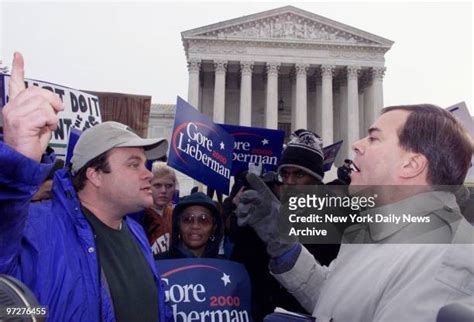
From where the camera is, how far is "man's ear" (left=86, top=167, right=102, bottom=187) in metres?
2.67

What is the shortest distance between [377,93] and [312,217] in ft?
123

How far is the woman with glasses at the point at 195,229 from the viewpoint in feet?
11.6

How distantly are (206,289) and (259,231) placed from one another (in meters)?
0.90

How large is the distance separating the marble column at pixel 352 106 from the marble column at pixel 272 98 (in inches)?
244

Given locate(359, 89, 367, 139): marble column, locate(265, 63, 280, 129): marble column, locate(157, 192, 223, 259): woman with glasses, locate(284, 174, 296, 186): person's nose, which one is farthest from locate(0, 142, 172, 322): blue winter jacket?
locate(359, 89, 367, 139): marble column

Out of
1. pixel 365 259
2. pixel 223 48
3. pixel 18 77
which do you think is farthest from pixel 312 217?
pixel 223 48

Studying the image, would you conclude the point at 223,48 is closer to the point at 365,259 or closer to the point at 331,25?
the point at 331,25

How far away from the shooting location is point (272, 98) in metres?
36.6

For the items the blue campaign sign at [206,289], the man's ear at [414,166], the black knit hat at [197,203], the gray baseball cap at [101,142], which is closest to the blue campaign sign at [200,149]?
the black knit hat at [197,203]

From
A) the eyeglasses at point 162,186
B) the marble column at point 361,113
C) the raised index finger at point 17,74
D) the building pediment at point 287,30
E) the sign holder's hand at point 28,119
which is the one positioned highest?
the building pediment at point 287,30

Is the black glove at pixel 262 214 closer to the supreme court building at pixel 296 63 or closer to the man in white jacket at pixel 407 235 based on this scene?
the man in white jacket at pixel 407 235

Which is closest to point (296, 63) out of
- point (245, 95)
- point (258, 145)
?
point (245, 95)

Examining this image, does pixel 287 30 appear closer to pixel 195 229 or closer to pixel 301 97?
pixel 301 97

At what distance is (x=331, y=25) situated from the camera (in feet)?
126
